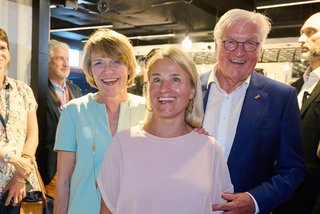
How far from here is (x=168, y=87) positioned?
157 cm

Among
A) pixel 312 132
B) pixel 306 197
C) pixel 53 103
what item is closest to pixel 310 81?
pixel 312 132

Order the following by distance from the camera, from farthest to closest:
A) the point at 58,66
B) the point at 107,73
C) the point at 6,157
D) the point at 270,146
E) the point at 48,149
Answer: the point at 58,66
the point at 48,149
the point at 6,157
the point at 107,73
the point at 270,146

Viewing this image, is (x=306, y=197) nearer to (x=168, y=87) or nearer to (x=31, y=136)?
(x=168, y=87)

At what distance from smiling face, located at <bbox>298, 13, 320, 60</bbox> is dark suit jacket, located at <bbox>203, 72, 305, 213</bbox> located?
1.51 m

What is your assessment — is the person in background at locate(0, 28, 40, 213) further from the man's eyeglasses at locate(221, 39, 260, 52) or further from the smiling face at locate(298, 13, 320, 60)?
the smiling face at locate(298, 13, 320, 60)

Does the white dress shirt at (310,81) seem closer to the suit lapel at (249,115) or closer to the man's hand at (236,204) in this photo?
the suit lapel at (249,115)

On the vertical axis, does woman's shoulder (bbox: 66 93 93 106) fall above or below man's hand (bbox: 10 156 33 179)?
above

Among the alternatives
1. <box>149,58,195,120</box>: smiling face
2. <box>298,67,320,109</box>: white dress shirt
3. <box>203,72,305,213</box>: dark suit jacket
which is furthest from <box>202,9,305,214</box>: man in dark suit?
<box>298,67,320,109</box>: white dress shirt

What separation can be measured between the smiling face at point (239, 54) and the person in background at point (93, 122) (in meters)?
0.52

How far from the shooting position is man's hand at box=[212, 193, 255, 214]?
156 centimetres

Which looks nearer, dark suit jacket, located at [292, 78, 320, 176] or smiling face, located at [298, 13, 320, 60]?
dark suit jacket, located at [292, 78, 320, 176]

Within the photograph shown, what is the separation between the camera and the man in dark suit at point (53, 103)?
3.33 meters

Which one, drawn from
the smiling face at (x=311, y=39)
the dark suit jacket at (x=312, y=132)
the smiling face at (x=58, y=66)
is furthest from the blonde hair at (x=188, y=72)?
the smiling face at (x=58, y=66)

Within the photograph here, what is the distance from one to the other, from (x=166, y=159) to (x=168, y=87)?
12.4 inches
